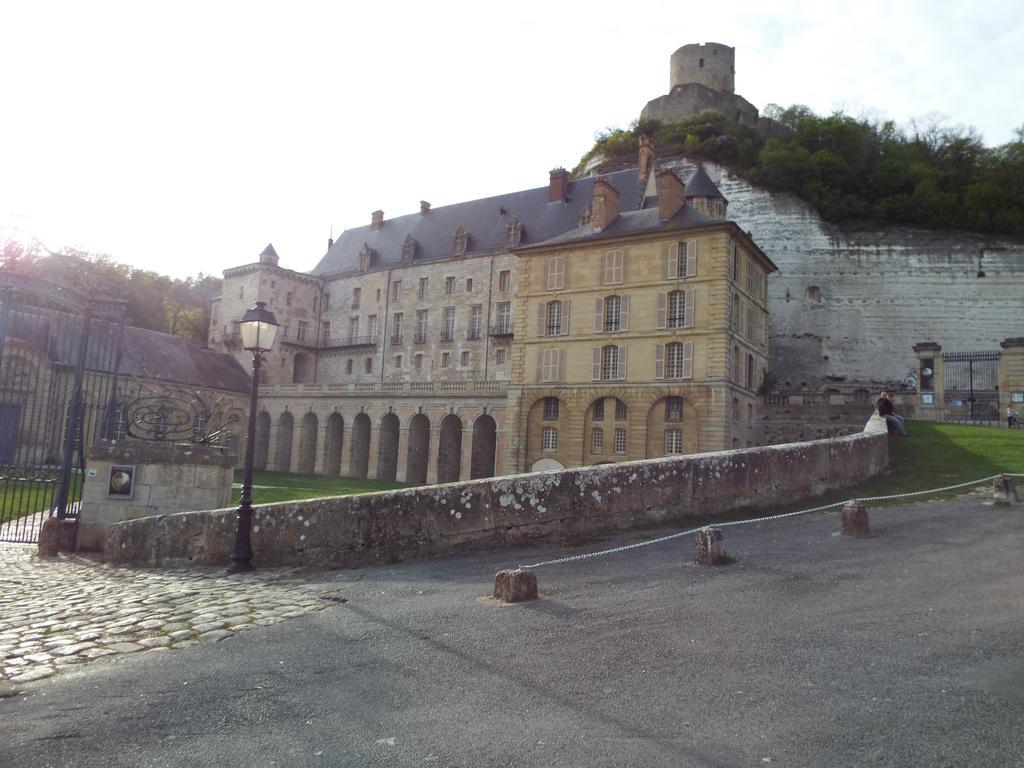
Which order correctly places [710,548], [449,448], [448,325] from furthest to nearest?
[448,325] < [449,448] < [710,548]

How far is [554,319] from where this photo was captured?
34.1m

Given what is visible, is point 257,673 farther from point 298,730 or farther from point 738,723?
point 738,723

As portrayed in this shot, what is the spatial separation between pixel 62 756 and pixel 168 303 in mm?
64670

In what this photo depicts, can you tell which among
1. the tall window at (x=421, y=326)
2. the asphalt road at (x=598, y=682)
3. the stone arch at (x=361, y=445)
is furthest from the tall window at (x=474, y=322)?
the asphalt road at (x=598, y=682)

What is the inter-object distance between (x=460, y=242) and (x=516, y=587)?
4456 centimetres

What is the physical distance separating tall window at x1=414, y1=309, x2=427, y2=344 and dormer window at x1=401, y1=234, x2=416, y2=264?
13.2 feet

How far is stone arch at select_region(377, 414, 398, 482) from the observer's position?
1638 inches

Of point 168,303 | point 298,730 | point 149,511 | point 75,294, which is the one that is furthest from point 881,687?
point 168,303

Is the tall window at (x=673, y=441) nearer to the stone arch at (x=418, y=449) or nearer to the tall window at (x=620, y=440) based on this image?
the tall window at (x=620, y=440)

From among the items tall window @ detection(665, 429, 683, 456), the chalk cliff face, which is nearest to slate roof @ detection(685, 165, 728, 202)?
tall window @ detection(665, 429, 683, 456)

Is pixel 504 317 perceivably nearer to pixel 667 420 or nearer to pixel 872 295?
pixel 667 420

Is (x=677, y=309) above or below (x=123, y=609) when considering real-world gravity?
above

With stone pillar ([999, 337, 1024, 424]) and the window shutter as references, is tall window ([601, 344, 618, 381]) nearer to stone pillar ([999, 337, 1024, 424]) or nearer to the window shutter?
the window shutter

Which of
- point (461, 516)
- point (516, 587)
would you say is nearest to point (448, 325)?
point (461, 516)
